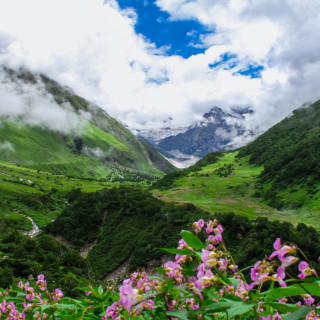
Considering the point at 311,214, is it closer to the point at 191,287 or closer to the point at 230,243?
the point at 230,243

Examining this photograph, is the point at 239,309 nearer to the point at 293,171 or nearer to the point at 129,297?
the point at 129,297

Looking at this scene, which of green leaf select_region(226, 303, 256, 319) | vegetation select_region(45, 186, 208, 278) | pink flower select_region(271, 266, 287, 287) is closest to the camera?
green leaf select_region(226, 303, 256, 319)

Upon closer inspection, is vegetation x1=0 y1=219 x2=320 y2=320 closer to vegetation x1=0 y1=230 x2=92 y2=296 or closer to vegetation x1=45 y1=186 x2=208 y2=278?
vegetation x1=0 y1=230 x2=92 y2=296

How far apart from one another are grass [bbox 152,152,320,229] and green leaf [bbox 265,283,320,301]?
6842 cm

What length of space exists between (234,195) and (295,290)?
123 metres

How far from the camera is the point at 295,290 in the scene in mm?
2006

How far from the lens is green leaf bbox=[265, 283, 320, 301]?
1.95 metres

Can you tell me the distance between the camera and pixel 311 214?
262ft

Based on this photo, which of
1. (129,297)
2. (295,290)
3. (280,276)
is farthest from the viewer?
(129,297)

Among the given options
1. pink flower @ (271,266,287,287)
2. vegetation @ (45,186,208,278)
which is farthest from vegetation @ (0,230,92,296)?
pink flower @ (271,266,287,287)

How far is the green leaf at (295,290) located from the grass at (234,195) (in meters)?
68.4

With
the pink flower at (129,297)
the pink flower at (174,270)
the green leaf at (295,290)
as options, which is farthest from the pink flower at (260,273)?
the pink flower at (129,297)

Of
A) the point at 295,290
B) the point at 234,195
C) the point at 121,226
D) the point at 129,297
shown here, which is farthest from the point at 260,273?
the point at 234,195

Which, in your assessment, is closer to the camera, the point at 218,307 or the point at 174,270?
the point at 218,307
